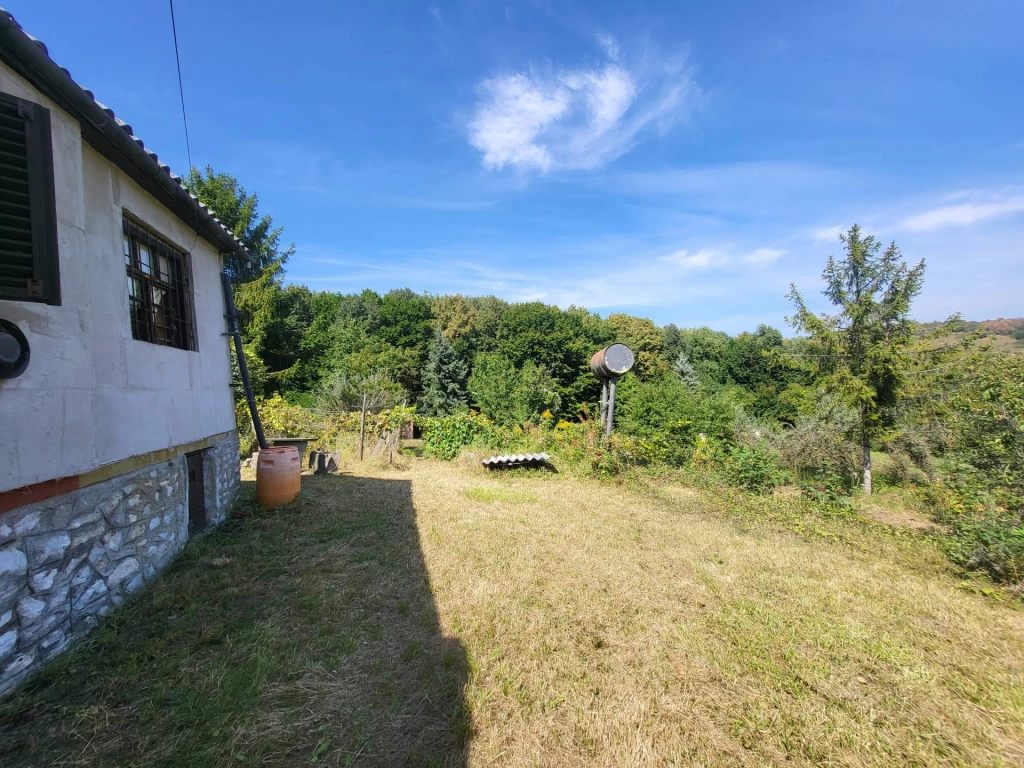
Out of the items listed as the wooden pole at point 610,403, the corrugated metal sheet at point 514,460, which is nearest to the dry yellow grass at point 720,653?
the corrugated metal sheet at point 514,460

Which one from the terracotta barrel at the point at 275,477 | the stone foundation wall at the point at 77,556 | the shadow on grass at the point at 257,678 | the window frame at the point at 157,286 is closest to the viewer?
the shadow on grass at the point at 257,678

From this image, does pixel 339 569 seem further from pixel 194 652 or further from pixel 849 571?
pixel 849 571

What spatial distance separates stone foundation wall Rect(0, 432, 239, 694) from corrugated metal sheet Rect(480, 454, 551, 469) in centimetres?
584

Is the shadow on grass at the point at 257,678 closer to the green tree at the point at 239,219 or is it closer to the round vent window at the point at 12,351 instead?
the round vent window at the point at 12,351

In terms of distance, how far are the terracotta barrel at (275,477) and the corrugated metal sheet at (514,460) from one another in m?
4.13

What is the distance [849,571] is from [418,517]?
538 cm

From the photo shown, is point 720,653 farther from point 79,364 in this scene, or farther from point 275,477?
point 275,477

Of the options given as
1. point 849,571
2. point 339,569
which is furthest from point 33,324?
point 849,571

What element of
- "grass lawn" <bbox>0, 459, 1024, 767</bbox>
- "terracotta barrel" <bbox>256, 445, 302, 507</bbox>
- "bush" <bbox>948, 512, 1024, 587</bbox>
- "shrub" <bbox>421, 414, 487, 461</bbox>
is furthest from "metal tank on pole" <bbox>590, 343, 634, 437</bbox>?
"terracotta barrel" <bbox>256, 445, 302, 507</bbox>

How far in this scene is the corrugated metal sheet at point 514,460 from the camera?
9.27m

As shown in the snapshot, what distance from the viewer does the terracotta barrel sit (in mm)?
6055

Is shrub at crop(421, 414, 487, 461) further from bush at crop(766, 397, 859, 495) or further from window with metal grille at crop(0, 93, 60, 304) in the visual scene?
window with metal grille at crop(0, 93, 60, 304)

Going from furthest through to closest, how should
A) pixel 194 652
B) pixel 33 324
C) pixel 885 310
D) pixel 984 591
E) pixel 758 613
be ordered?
pixel 885 310 < pixel 984 591 < pixel 758 613 < pixel 194 652 < pixel 33 324

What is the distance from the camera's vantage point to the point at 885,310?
8.46 metres
